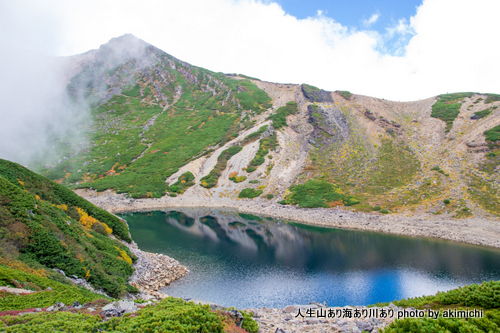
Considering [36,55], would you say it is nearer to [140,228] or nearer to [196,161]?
[196,161]

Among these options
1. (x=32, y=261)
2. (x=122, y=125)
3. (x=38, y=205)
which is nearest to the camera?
(x=32, y=261)

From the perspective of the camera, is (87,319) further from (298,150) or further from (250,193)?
(298,150)

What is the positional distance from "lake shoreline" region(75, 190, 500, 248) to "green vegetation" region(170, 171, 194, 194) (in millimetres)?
3519


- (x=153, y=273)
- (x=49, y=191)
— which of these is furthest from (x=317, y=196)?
(x=49, y=191)

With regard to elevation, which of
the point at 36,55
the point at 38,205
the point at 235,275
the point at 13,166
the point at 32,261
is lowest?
the point at 235,275

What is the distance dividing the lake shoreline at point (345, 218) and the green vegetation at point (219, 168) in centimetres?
646

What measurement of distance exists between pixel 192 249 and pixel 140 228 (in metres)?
18.4

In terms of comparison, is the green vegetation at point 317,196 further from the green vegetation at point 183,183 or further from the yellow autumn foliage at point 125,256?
the yellow autumn foliage at point 125,256

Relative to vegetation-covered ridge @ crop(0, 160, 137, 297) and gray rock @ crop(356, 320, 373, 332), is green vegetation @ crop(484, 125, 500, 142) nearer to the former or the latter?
gray rock @ crop(356, 320, 373, 332)

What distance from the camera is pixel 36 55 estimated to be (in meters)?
137

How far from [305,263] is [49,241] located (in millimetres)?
29776

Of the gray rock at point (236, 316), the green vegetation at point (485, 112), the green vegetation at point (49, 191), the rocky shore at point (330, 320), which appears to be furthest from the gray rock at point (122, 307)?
the green vegetation at point (485, 112)

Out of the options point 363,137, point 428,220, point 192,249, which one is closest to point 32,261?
point 192,249

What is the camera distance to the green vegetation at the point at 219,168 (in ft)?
263
